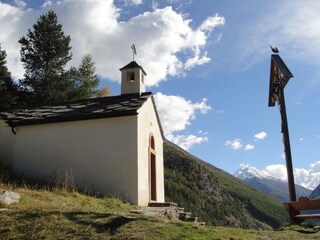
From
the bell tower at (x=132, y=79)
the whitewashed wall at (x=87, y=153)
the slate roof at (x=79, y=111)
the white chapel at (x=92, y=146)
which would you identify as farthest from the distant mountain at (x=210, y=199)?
the whitewashed wall at (x=87, y=153)

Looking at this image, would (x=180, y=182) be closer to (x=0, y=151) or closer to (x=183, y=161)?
(x=183, y=161)

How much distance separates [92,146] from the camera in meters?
15.1

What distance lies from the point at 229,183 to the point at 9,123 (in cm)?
14181

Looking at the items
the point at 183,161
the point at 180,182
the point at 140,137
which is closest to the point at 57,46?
the point at 140,137

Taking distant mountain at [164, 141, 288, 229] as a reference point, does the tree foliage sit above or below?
above

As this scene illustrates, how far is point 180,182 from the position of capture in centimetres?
10469

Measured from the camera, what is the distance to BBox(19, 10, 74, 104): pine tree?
30688 millimetres

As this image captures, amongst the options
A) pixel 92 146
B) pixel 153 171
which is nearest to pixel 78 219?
pixel 92 146

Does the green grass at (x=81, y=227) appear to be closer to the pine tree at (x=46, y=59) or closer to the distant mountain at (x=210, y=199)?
the pine tree at (x=46, y=59)

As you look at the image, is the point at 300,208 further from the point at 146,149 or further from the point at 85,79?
the point at 85,79

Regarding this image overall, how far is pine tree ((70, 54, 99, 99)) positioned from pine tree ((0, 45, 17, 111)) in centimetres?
533

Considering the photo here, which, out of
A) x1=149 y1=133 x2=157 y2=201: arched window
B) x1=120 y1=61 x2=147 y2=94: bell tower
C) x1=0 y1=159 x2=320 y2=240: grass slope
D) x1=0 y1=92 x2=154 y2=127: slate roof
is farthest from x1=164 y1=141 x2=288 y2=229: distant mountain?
x1=0 y1=159 x2=320 y2=240: grass slope

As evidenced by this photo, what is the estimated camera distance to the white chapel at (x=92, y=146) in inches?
572

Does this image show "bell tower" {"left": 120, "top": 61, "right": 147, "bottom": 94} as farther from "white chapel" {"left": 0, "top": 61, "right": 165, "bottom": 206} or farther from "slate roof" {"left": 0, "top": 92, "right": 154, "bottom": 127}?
"white chapel" {"left": 0, "top": 61, "right": 165, "bottom": 206}
